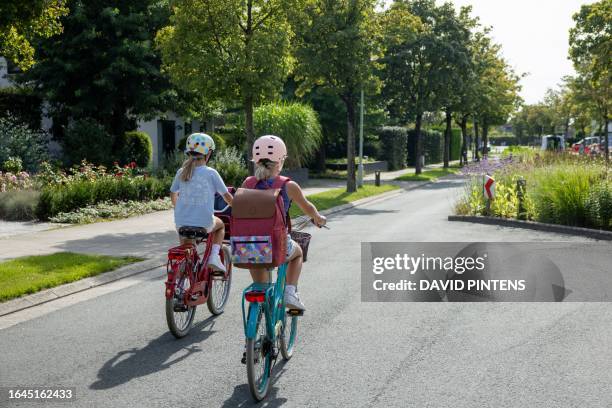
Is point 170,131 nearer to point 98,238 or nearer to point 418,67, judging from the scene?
point 418,67

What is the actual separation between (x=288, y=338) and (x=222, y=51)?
1305 centimetres

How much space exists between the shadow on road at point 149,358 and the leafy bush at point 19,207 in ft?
33.2

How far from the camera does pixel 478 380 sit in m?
5.34

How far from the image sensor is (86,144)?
24000mm

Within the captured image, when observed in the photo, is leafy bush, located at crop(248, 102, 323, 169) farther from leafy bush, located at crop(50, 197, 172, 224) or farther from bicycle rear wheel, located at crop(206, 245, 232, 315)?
bicycle rear wheel, located at crop(206, 245, 232, 315)

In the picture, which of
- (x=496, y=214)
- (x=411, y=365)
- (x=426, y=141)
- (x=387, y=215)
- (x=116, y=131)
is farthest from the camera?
(x=426, y=141)

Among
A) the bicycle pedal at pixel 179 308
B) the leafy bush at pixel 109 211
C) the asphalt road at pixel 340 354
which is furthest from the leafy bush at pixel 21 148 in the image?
the bicycle pedal at pixel 179 308

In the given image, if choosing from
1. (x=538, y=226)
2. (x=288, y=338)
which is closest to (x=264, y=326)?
(x=288, y=338)

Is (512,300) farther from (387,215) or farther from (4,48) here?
(387,215)

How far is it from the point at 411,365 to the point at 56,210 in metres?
12.1

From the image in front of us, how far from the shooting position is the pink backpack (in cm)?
500

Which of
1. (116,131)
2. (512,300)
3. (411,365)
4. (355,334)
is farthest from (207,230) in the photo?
(116,131)

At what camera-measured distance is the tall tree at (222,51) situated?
1717cm

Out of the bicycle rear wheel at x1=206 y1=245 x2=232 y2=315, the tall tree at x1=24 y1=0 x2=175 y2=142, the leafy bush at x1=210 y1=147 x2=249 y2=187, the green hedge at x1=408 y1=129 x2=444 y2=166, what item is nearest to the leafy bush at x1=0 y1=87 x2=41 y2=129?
the tall tree at x1=24 y1=0 x2=175 y2=142
